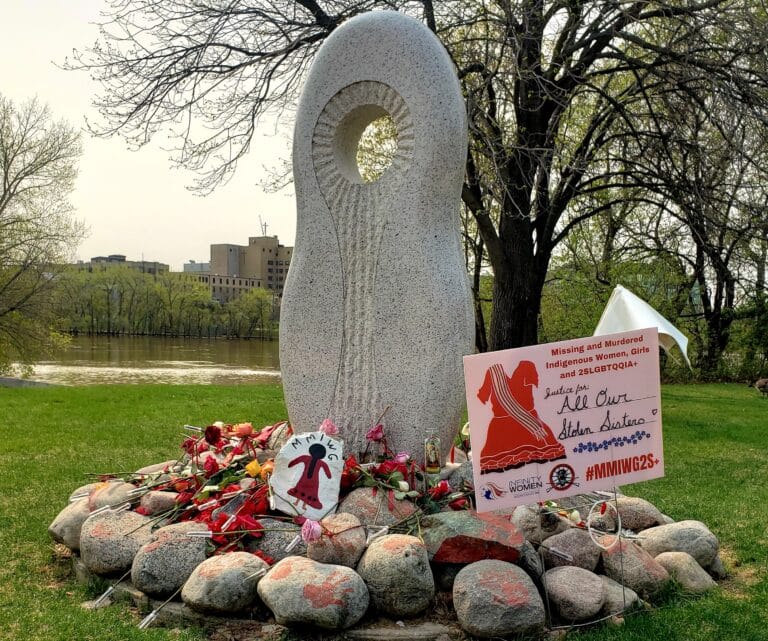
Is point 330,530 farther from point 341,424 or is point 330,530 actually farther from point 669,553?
point 669,553

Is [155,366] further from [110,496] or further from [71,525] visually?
[71,525]

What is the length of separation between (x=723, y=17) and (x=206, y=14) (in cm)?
738

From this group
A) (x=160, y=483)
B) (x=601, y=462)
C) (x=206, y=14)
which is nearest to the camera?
(x=601, y=462)

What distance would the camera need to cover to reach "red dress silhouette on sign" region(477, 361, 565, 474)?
4.14 meters

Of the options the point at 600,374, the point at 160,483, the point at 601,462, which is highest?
the point at 600,374

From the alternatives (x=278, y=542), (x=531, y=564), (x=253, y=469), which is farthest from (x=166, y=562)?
(x=531, y=564)

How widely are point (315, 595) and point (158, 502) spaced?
1.89m

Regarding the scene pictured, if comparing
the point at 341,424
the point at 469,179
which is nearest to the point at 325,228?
the point at 341,424

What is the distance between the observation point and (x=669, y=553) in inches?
187

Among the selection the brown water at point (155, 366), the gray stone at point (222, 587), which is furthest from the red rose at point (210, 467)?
the brown water at point (155, 366)

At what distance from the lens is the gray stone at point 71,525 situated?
5.15 meters

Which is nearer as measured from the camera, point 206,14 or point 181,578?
point 181,578

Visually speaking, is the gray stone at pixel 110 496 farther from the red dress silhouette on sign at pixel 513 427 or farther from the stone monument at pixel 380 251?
the red dress silhouette on sign at pixel 513 427

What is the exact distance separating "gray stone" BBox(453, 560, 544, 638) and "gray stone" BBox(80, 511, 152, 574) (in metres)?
2.08
